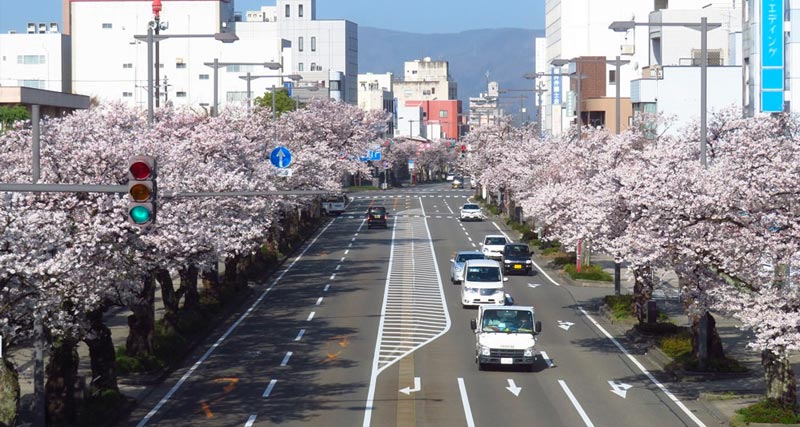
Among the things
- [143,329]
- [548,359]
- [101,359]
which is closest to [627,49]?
[548,359]

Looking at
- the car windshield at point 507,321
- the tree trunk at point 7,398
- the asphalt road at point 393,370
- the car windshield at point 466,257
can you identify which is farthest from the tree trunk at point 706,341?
the car windshield at point 466,257

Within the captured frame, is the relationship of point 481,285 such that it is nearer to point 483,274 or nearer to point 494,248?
point 483,274

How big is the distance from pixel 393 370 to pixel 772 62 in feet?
88.4

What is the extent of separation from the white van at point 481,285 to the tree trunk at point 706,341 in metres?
14.1

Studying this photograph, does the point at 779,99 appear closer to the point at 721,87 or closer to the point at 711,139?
the point at 711,139

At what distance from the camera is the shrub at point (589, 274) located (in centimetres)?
6147

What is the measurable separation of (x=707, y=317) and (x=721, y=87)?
47887 mm

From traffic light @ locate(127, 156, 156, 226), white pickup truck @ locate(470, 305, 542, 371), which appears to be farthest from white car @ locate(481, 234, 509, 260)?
traffic light @ locate(127, 156, 156, 226)

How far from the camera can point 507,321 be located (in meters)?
36.8

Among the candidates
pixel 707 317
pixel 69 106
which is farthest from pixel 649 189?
pixel 69 106

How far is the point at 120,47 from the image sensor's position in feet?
486

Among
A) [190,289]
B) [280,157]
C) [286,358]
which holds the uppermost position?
[280,157]

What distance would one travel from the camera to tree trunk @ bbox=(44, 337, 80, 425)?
2789 cm

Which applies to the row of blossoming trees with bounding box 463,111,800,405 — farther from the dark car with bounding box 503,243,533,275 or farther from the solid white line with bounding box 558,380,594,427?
the dark car with bounding box 503,243,533,275
